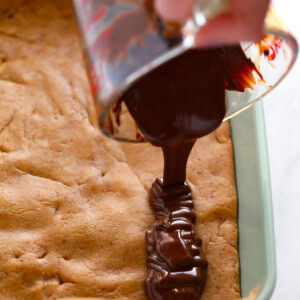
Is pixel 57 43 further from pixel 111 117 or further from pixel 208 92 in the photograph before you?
pixel 208 92

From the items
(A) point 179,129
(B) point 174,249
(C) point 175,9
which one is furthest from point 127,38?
(B) point 174,249

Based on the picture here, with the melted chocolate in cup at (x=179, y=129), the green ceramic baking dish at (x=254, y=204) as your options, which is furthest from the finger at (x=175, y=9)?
the green ceramic baking dish at (x=254, y=204)

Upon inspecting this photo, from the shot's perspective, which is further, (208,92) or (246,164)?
(246,164)

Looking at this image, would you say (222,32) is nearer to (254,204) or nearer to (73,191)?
(254,204)

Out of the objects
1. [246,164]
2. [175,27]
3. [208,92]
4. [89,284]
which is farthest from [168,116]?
[89,284]

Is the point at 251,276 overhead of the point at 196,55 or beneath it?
beneath

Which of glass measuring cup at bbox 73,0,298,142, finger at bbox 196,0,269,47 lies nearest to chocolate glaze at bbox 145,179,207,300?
glass measuring cup at bbox 73,0,298,142

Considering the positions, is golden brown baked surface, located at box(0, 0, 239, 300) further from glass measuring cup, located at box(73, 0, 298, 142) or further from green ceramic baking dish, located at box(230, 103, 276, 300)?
glass measuring cup, located at box(73, 0, 298, 142)
